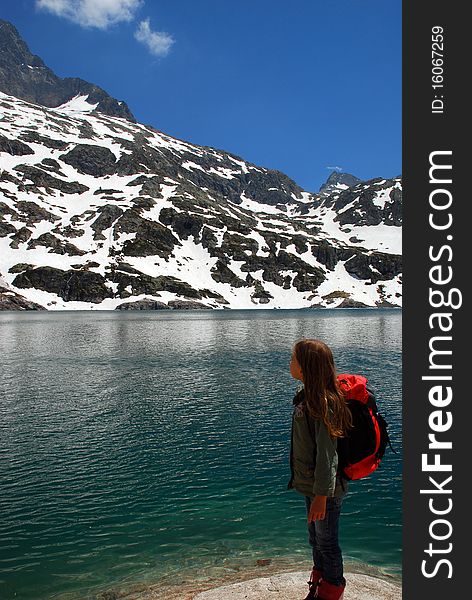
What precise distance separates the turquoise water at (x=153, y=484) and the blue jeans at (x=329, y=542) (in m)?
5.73

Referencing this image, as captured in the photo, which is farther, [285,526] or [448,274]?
[285,526]

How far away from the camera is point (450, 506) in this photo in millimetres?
7547

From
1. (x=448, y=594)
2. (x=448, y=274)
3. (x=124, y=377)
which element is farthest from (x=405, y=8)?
(x=124, y=377)

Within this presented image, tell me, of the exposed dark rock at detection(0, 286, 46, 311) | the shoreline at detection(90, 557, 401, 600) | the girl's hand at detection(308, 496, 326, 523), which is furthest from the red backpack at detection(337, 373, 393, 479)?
the exposed dark rock at detection(0, 286, 46, 311)

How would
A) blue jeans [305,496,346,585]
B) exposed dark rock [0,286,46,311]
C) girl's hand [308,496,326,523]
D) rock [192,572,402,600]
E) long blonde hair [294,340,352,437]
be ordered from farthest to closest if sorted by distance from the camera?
1. exposed dark rock [0,286,46,311]
2. rock [192,572,402,600]
3. blue jeans [305,496,346,585]
4. girl's hand [308,496,326,523]
5. long blonde hair [294,340,352,437]

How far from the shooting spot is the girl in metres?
6.94

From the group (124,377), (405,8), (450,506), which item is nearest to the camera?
(450,506)

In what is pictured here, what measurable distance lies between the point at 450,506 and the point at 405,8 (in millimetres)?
9030

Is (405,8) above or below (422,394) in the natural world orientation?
above

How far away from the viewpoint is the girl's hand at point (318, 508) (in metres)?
7.08

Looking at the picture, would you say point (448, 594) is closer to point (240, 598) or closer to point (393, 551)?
point (240, 598)

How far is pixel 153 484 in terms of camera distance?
18766 mm

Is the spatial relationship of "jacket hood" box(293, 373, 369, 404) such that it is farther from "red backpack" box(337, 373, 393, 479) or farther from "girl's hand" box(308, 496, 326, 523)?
"girl's hand" box(308, 496, 326, 523)

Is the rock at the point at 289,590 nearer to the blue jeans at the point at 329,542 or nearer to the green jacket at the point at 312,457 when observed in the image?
the blue jeans at the point at 329,542
